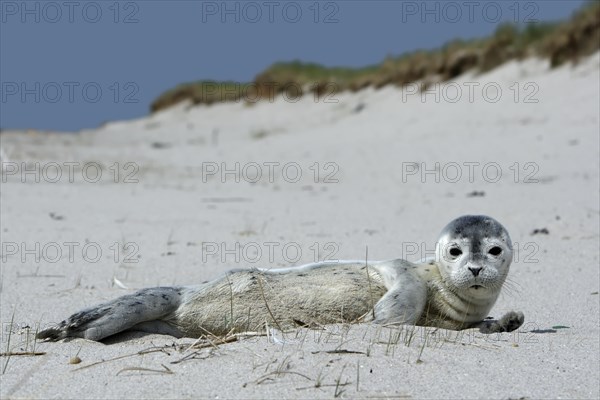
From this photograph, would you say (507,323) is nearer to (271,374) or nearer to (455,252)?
(455,252)

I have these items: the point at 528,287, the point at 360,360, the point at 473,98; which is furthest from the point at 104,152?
the point at 360,360

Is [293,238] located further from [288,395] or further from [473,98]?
[473,98]

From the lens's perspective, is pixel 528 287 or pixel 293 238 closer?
pixel 528 287

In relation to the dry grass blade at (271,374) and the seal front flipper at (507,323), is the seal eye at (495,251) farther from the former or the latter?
the dry grass blade at (271,374)

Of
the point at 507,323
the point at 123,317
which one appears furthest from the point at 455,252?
the point at 123,317

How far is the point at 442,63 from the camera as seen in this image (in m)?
19.0

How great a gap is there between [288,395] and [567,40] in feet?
41.8

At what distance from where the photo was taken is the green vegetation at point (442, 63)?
47.1 feet

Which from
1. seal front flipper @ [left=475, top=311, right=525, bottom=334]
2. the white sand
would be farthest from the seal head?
the white sand

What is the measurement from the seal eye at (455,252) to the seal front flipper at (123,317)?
1.38m

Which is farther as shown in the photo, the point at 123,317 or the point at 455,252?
the point at 455,252

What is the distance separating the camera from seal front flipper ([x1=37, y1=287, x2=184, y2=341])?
151 inches

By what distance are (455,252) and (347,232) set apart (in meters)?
3.59

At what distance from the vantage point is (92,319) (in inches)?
153
